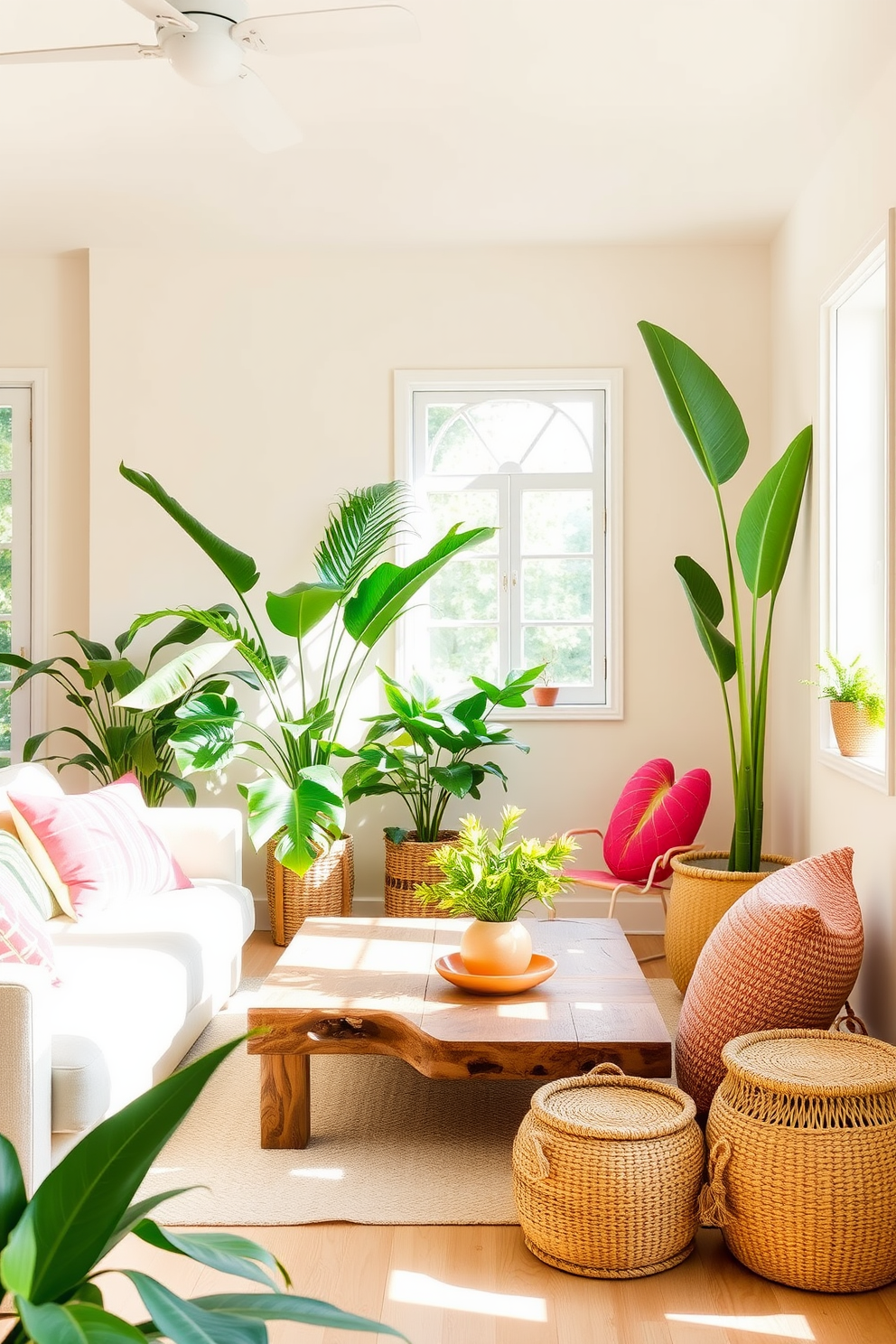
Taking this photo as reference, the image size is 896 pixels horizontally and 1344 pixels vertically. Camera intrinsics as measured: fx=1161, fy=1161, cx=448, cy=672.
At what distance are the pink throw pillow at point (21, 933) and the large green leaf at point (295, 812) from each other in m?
1.17

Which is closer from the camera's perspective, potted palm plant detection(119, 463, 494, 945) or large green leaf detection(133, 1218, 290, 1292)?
large green leaf detection(133, 1218, 290, 1292)

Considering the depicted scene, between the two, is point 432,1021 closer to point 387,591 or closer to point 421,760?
point 421,760

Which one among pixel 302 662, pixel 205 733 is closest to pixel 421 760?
pixel 302 662

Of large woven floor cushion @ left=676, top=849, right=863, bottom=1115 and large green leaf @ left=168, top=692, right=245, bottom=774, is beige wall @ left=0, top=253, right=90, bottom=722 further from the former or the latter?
large woven floor cushion @ left=676, top=849, right=863, bottom=1115

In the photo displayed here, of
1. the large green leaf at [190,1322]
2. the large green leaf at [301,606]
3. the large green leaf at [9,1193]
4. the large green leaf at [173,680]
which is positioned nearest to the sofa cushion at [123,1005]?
the large green leaf at [173,680]

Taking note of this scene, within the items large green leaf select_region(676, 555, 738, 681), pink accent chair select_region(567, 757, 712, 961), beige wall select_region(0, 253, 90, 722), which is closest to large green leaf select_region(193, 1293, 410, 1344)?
pink accent chair select_region(567, 757, 712, 961)

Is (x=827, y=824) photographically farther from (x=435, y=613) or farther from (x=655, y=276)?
(x=655, y=276)

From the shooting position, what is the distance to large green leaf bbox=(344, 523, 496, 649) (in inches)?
170

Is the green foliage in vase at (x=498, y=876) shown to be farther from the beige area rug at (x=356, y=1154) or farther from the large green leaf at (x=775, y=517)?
the large green leaf at (x=775, y=517)

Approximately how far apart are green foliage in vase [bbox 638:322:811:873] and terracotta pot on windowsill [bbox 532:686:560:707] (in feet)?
2.71

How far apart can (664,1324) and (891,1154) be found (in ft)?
1.69

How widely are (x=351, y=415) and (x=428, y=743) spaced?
4.83 feet

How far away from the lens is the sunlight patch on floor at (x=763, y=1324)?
1.99 meters

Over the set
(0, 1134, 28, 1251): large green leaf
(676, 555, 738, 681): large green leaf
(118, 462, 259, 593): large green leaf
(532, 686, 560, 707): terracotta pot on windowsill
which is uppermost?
(118, 462, 259, 593): large green leaf
